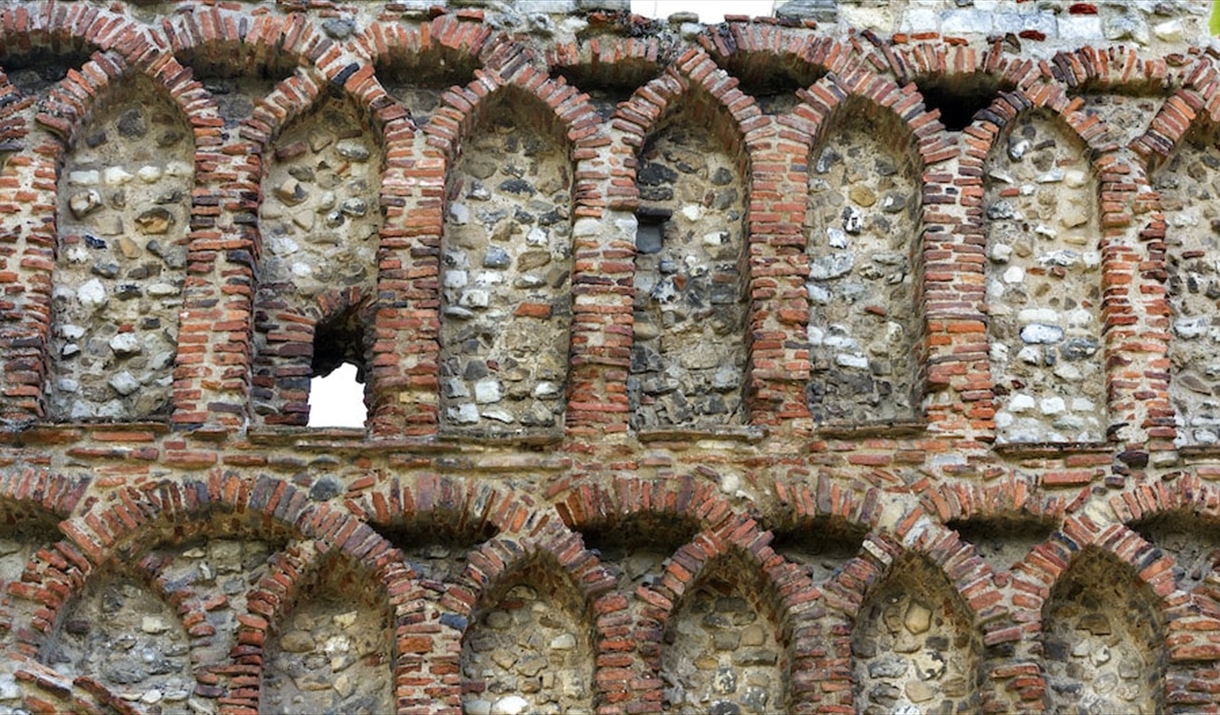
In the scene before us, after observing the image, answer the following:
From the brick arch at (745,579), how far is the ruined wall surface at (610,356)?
0.02 meters

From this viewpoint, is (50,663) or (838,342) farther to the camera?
(838,342)

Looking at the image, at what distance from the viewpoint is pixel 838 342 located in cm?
1112

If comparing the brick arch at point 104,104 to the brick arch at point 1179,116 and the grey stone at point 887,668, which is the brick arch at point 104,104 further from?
the brick arch at point 1179,116

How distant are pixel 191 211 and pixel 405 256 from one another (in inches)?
43.8

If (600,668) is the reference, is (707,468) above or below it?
above

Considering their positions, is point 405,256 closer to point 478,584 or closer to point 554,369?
point 554,369

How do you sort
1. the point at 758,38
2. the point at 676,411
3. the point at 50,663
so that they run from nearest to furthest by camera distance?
1. the point at 50,663
2. the point at 676,411
3. the point at 758,38

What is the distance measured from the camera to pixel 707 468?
34.9 ft

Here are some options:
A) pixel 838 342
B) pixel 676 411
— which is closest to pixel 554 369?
pixel 676 411

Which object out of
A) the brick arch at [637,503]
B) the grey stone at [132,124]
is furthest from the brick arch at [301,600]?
the grey stone at [132,124]

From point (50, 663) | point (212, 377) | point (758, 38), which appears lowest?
point (50, 663)

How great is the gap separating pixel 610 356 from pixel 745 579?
1275 mm

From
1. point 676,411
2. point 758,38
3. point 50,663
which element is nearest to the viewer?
point 50,663

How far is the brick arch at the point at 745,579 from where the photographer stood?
33.6 ft
